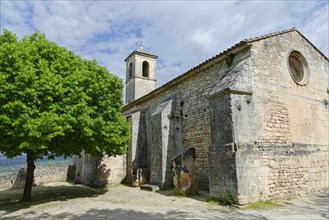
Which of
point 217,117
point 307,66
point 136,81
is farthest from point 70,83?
point 136,81

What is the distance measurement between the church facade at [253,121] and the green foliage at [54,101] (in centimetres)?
313

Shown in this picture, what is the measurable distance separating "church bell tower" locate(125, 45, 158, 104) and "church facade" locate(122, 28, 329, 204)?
29.8 feet

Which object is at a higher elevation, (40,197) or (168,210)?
(168,210)

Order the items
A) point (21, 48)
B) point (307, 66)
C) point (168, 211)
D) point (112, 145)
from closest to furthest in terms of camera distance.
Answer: point (168, 211) < point (21, 48) < point (112, 145) < point (307, 66)

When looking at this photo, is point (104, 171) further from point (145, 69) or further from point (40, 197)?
point (145, 69)

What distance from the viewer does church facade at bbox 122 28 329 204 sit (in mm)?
8422

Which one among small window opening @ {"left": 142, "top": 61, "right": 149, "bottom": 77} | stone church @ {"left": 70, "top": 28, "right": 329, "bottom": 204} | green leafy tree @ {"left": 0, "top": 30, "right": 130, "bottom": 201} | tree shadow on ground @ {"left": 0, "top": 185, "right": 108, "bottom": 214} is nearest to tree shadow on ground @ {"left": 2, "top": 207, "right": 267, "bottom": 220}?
stone church @ {"left": 70, "top": 28, "right": 329, "bottom": 204}

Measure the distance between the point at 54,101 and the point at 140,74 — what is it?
14.6m

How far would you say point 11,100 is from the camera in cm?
818

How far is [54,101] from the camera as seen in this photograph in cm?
905

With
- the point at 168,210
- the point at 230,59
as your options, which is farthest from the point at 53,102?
the point at 230,59

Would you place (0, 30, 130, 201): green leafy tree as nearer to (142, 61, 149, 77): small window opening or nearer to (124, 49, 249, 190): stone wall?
(124, 49, 249, 190): stone wall

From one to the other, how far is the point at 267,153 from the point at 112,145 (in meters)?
5.80

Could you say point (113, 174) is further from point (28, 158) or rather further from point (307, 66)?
point (307, 66)
